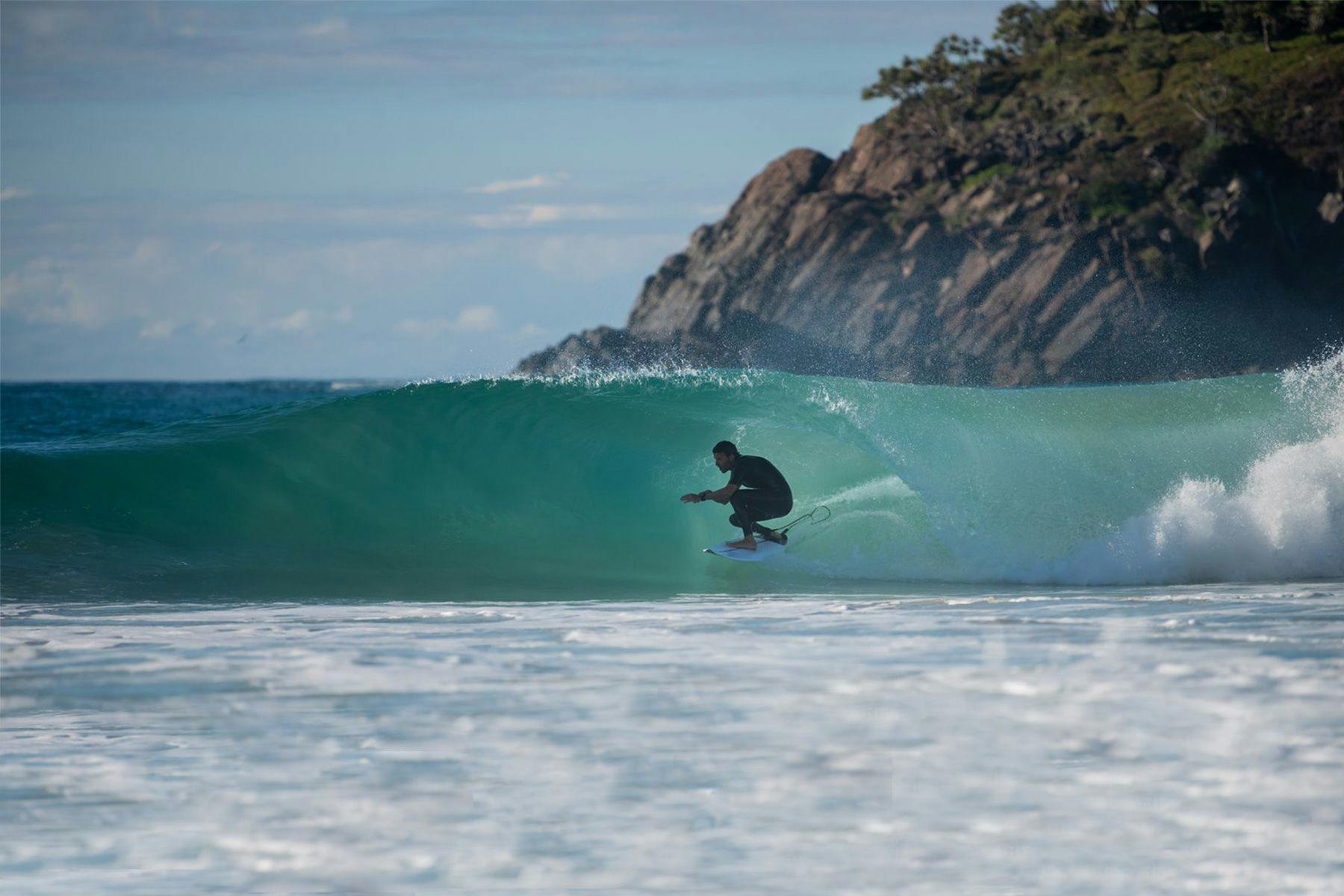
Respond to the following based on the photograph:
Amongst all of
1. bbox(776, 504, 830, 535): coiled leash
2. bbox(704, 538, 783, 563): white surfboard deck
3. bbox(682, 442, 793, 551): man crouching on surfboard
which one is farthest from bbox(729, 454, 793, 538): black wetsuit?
bbox(776, 504, 830, 535): coiled leash

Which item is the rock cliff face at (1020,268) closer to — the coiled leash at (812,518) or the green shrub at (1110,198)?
the green shrub at (1110,198)

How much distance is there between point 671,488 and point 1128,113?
185ft

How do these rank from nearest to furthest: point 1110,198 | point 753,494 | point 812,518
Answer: point 753,494, point 812,518, point 1110,198

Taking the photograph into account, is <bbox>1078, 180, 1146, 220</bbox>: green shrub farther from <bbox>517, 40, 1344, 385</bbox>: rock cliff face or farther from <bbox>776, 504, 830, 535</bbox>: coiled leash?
<bbox>776, 504, 830, 535</bbox>: coiled leash

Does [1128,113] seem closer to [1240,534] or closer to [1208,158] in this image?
[1208,158]

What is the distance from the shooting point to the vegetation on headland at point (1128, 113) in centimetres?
5397

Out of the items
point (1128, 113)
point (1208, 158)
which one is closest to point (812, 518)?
point (1208, 158)

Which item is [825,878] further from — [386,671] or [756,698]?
[386,671]

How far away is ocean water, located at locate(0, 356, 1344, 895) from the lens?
3.88m

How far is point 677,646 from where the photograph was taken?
21.2ft

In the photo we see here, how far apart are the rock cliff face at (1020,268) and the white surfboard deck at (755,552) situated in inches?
1628

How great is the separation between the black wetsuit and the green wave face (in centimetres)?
48

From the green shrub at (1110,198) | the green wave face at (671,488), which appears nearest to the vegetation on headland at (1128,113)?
the green shrub at (1110,198)

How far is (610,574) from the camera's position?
10055 millimetres
